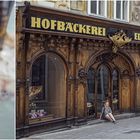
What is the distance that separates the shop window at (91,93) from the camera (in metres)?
18.1

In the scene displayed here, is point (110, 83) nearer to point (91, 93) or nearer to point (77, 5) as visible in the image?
point (91, 93)

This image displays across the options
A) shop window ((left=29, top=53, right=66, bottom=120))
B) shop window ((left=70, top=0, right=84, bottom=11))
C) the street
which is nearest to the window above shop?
shop window ((left=70, top=0, right=84, bottom=11))

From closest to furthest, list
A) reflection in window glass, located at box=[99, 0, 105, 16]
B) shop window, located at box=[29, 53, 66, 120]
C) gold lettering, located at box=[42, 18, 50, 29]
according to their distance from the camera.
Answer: gold lettering, located at box=[42, 18, 50, 29], shop window, located at box=[29, 53, 66, 120], reflection in window glass, located at box=[99, 0, 105, 16]

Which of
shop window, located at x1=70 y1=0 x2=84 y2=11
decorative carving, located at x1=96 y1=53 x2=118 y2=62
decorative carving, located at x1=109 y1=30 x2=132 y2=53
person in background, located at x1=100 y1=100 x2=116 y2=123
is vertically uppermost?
shop window, located at x1=70 y1=0 x2=84 y2=11

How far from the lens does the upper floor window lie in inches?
758

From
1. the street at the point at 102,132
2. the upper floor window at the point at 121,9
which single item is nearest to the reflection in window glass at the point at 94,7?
the upper floor window at the point at 121,9

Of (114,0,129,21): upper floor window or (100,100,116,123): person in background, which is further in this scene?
(114,0,129,21): upper floor window

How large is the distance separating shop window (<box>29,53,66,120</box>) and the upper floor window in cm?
434

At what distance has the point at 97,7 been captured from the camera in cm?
1827

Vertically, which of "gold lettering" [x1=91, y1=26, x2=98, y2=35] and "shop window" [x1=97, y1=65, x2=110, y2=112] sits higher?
"gold lettering" [x1=91, y1=26, x2=98, y2=35]

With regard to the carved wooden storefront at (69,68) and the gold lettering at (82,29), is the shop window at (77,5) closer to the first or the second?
the carved wooden storefront at (69,68)

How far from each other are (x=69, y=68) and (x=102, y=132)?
2.77 metres

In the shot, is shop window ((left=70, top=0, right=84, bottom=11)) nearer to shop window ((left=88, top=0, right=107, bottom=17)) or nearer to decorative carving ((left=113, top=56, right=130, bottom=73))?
shop window ((left=88, top=0, right=107, bottom=17))

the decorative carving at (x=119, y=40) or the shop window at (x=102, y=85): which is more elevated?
the decorative carving at (x=119, y=40)
